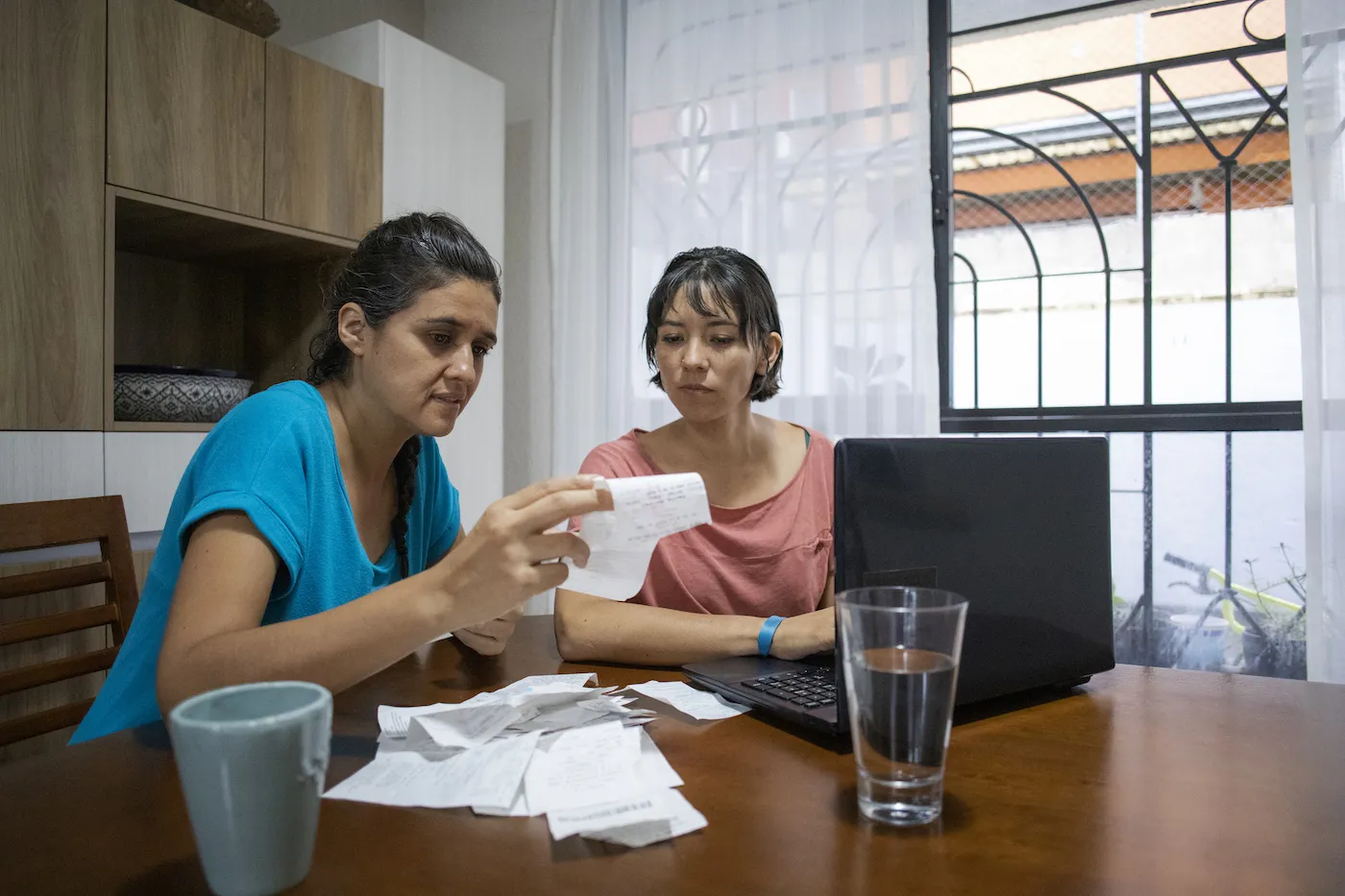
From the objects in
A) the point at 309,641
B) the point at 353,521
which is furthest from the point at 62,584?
the point at 309,641

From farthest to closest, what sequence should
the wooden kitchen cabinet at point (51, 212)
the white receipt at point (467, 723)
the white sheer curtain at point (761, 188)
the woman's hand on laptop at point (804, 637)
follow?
the white sheer curtain at point (761, 188) < the wooden kitchen cabinet at point (51, 212) < the woman's hand on laptop at point (804, 637) < the white receipt at point (467, 723)

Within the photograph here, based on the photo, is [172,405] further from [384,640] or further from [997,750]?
[997,750]

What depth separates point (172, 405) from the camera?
2115 mm

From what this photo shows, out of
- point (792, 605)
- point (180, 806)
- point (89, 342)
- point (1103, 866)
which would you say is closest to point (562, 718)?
point (180, 806)

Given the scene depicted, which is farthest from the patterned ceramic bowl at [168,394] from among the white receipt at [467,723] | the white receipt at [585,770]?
the white receipt at [585,770]

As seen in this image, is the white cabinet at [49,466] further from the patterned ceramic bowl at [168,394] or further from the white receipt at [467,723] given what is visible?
the white receipt at [467,723]

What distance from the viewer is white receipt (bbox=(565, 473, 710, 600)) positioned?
2.60ft

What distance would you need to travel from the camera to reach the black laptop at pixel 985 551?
808mm

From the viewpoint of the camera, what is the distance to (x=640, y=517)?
2.59ft

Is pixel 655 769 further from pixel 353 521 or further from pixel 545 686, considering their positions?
pixel 353 521

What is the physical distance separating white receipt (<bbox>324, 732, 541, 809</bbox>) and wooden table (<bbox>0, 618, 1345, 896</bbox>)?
17 millimetres

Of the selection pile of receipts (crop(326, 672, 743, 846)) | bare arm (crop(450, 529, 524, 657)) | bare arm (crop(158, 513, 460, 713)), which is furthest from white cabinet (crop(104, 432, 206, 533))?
pile of receipts (crop(326, 672, 743, 846))

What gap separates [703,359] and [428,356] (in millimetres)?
533

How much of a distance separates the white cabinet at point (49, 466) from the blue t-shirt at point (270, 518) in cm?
89
